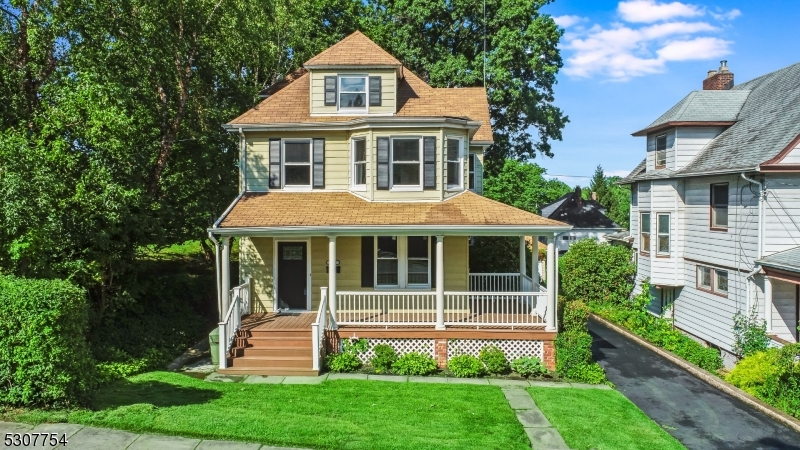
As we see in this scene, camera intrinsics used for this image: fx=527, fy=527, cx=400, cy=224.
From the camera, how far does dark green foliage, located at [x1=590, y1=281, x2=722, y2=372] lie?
1550cm

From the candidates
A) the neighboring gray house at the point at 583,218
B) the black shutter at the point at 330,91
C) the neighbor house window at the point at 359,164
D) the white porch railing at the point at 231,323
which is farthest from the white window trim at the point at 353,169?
the neighboring gray house at the point at 583,218

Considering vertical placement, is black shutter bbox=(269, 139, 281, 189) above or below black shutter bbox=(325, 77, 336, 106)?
below

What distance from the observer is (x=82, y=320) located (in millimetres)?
8531

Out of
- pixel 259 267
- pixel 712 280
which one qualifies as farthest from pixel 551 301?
pixel 259 267

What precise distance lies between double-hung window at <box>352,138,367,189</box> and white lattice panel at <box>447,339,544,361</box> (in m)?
5.49

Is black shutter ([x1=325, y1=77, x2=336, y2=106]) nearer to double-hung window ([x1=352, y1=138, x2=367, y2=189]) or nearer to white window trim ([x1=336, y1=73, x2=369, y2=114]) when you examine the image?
white window trim ([x1=336, y1=73, x2=369, y2=114])

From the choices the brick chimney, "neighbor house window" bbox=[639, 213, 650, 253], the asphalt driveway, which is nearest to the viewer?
the asphalt driveway

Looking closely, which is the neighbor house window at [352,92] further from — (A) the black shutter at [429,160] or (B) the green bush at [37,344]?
(B) the green bush at [37,344]

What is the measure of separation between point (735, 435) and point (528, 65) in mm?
22374

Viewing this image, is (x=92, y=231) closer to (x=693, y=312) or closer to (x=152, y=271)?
(x=152, y=271)

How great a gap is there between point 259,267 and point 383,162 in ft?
15.9

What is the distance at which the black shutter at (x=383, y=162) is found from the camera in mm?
15430

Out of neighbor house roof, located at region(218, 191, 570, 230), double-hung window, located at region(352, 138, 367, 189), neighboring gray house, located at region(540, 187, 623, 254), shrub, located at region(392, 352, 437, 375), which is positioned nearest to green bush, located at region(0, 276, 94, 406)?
neighbor house roof, located at region(218, 191, 570, 230)

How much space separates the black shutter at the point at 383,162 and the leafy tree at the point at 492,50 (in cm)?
1463
